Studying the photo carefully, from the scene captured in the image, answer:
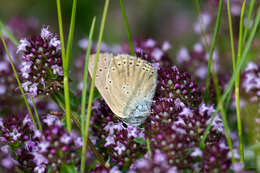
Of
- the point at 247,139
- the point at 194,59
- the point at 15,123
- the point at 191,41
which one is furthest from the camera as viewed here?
the point at 191,41

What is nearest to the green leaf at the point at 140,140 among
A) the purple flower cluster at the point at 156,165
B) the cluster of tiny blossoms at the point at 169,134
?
the cluster of tiny blossoms at the point at 169,134

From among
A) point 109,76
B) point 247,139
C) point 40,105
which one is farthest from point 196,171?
point 40,105

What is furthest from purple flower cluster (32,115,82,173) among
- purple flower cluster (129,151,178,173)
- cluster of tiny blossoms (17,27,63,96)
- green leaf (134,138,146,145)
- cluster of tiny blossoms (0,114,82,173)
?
cluster of tiny blossoms (17,27,63,96)

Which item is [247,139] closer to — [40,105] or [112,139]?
[112,139]

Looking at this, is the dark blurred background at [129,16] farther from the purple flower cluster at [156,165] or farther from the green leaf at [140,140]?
the purple flower cluster at [156,165]

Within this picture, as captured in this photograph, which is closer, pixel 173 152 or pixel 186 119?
pixel 173 152

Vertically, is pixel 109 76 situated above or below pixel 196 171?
above

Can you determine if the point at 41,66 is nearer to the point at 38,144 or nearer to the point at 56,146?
the point at 38,144

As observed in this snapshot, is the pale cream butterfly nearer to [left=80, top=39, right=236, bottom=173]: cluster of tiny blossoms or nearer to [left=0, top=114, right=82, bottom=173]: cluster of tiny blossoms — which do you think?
[left=80, top=39, right=236, bottom=173]: cluster of tiny blossoms
